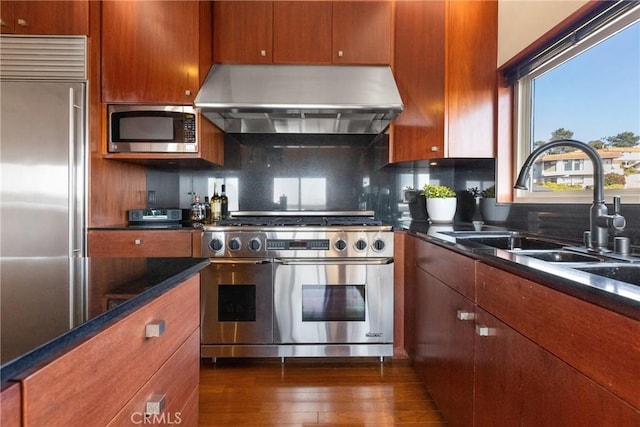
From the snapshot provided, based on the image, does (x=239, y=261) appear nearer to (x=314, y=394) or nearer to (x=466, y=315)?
(x=314, y=394)

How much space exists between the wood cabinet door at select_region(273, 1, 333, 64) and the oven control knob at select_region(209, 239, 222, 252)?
47.3 inches

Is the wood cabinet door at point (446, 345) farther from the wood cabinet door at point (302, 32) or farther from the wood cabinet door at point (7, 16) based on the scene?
the wood cabinet door at point (7, 16)

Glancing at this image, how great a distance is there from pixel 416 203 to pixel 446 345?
142 centimetres

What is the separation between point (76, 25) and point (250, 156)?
1.32 metres

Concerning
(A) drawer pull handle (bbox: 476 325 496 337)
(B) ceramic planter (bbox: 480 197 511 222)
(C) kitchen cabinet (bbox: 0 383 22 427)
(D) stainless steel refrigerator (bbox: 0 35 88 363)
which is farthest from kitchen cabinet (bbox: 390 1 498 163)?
(C) kitchen cabinet (bbox: 0 383 22 427)

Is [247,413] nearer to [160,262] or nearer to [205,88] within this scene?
[160,262]

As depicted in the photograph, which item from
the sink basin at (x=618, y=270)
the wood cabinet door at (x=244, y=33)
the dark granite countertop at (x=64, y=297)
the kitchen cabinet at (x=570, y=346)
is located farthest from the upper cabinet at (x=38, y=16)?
the sink basin at (x=618, y=270)

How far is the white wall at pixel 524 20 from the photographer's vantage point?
1.63 m

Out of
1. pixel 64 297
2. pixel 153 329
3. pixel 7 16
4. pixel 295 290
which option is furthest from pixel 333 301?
pixel 7 16

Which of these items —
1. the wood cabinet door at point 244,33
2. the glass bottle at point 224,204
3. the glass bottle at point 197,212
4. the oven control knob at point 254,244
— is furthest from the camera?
the glass bottle at point 224,204

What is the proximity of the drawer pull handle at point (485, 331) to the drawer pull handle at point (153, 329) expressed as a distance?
955 mm

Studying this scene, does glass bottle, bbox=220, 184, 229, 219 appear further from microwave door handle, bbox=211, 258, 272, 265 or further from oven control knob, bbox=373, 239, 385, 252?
oven control knob, bbox=373, 239, 385, 252

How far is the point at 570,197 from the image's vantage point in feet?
5.92

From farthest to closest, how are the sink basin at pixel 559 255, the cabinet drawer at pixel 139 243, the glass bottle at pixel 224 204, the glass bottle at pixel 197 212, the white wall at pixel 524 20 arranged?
the glass bottle at pixel 224 204 → the glass bottle at pixel 197 212 → the cabinet drawer at pixel 139 243 → the white wall at pixel 524 20 → the sink basin at pixel 559 255
